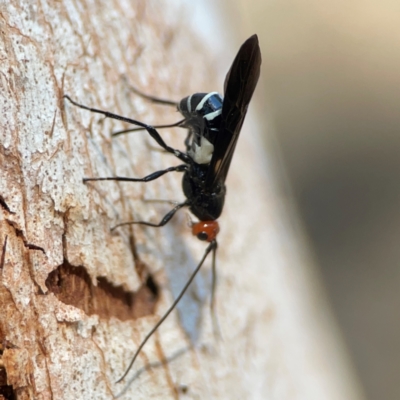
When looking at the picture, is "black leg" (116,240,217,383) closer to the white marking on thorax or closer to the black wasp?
the black wasp

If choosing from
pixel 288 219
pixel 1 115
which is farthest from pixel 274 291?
pixel 1 115

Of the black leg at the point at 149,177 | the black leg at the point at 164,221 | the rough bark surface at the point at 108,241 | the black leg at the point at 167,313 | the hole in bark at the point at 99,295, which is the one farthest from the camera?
the black leg at the point at 164,221

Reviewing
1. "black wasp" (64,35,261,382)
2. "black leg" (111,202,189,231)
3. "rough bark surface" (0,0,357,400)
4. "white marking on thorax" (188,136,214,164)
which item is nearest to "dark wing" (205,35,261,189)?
"black wasp" (64,35,261,382)

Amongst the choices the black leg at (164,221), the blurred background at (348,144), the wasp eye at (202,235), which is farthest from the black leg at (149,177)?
the blurred background at (348,144)

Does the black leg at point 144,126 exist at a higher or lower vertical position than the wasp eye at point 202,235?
higher

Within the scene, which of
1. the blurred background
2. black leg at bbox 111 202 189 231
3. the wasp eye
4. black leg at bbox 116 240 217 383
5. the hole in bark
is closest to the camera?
the hole in bark

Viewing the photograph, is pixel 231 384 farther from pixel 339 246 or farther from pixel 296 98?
pixel 296 98

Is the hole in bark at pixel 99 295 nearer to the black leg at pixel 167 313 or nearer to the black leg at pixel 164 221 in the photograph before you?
the black leg at pixel 167 313

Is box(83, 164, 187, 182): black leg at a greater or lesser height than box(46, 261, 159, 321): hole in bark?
greater
